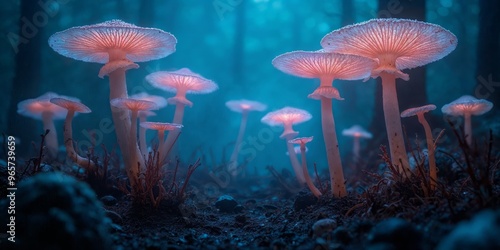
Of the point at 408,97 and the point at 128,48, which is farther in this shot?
the point at 408,97

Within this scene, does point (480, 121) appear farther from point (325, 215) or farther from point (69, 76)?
point (69, 76)

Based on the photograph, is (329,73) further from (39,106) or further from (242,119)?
(39,106)

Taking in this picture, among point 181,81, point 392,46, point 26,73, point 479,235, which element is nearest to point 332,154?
point 392,46

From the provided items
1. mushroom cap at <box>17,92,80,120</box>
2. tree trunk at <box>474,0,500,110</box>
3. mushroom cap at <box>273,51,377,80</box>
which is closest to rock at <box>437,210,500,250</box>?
mushroom cap at <box>273,51,377,80</box>

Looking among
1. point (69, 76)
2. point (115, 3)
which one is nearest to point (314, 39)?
point (115, 3)

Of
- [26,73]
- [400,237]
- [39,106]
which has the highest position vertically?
[26,73]

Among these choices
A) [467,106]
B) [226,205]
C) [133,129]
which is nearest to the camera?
[133,129]

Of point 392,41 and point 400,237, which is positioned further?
point 392,41
